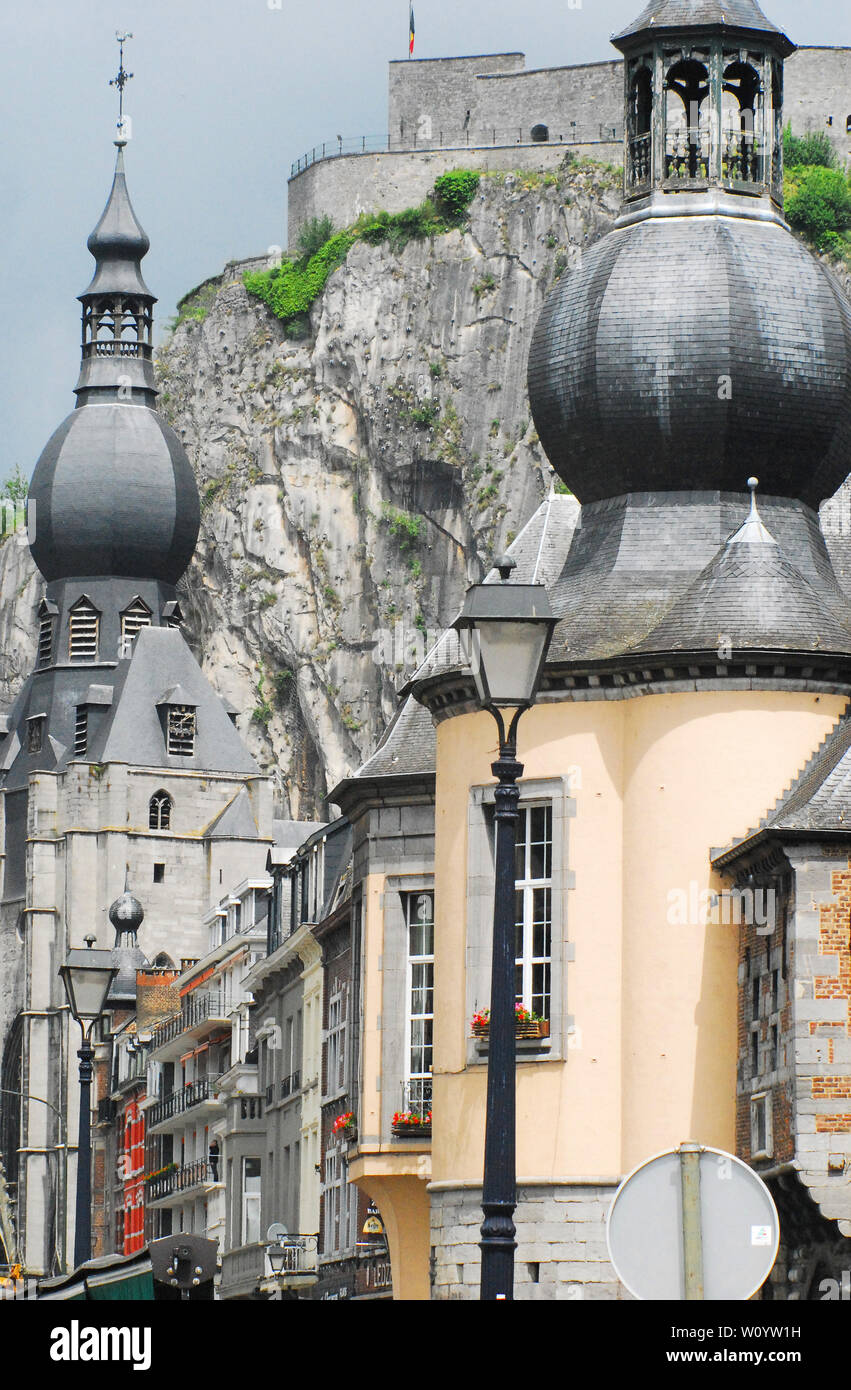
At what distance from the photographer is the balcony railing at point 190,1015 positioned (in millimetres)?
65188

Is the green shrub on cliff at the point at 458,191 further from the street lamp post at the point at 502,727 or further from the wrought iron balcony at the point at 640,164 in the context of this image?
the street lamp post at the point at 502,727

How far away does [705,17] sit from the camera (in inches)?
1107

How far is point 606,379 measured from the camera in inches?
1086

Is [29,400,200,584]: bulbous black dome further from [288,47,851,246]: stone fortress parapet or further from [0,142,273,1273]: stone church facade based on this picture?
[288,47,851,246]: stone fortress parapet

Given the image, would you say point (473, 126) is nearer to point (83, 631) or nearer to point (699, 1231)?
point (83, 631)

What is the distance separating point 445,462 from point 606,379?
7842 centimetres

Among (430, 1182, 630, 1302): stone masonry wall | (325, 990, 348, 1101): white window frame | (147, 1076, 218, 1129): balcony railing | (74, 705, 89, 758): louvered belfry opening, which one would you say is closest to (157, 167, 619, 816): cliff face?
(74, 705, 89, 758): louvered belfry opening

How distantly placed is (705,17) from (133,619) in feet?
275

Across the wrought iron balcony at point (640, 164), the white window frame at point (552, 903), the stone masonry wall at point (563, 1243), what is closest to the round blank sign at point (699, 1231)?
the stone masonry wall at point (563, 1243)

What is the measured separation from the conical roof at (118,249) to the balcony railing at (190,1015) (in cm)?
4587

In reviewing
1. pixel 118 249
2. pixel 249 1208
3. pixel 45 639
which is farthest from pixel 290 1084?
pixel 118 249

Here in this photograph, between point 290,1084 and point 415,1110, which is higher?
point 290,1084

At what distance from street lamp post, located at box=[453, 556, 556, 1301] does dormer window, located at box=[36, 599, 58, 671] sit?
96.4 meters
